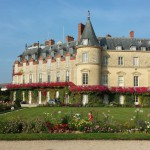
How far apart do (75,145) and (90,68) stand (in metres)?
27.8

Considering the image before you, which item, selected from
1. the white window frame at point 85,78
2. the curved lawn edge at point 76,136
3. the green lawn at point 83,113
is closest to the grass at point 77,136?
the curved lawn edge at point 76,136

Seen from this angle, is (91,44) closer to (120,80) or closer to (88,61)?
(88,61)

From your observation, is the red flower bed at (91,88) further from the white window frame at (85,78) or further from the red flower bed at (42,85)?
the red flower bed at (42,85)

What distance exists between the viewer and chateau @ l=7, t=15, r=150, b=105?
40.6m

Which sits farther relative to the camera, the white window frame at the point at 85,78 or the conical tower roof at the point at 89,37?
the conical tower roof at the point at 89,37

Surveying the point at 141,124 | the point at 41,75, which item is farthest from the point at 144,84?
the point at 141,124

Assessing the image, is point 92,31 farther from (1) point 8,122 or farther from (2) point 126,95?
(1) point 8,122

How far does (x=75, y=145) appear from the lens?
1290 centimetres

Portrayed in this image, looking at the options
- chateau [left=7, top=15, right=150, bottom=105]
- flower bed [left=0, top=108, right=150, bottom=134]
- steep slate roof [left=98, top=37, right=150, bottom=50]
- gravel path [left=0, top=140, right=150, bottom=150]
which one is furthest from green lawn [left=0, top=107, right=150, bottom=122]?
steep slate roof [left=98, top=37, right=150, bottom=50]

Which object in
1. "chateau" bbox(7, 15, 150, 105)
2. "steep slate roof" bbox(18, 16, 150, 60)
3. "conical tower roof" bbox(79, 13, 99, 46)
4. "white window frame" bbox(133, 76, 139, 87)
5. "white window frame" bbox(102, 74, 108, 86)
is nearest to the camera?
"chateau" bbox(7, 15, 150, 105)

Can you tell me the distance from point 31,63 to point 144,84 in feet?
60.5

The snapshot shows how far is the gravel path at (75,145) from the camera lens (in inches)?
487

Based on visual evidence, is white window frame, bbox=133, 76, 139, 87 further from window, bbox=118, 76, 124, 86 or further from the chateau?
window, bbox=118, 76, 124, 86

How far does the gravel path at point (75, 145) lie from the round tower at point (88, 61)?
2664cm
